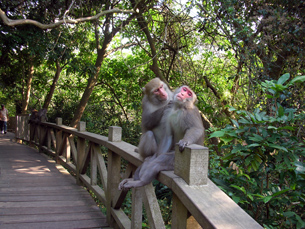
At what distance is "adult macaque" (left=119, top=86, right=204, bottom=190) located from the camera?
194 cm

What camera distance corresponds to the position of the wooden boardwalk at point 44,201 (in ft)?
10.1

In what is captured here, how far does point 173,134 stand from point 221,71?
4.73 m

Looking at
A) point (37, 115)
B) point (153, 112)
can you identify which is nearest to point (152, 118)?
point (153, 112)

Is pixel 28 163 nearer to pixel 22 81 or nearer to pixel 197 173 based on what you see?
pixel 197 173

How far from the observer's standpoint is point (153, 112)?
263 centimetres

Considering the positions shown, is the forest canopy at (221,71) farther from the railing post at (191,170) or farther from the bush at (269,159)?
the railing post at (191,170)

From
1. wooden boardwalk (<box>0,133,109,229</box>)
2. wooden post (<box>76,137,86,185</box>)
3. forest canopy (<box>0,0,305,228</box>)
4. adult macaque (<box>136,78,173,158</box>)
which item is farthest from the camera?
wooden post (<box>76,137,86,185</box>)

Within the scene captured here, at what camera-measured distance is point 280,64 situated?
4.64 m

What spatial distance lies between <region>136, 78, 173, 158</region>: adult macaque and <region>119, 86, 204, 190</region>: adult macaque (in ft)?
0.24

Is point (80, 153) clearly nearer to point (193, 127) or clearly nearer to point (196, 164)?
point (193, 127)

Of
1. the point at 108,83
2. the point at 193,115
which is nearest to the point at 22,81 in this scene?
the point at 108,83

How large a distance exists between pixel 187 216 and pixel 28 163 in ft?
17.8

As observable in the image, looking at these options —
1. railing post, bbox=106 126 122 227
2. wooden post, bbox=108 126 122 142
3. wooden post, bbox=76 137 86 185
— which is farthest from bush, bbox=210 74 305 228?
wooden post, bbox=76 137 86 185

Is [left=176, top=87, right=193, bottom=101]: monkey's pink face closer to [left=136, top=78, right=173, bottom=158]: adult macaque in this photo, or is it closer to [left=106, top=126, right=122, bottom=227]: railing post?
[left=136, top=78, right=173, bottom=158]: adult macaque
